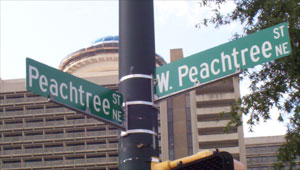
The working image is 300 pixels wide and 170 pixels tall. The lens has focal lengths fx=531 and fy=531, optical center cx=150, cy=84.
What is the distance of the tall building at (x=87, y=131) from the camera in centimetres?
8125

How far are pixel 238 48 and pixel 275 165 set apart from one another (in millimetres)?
8744

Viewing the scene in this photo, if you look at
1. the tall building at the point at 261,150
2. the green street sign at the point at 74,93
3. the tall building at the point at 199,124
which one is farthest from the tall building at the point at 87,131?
the green street sign at the point at 74,93

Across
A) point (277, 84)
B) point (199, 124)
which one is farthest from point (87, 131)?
point (277, 84)

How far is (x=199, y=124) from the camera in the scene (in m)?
80.4

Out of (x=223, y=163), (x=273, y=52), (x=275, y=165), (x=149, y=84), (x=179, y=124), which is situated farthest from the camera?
(x=179, y=124)

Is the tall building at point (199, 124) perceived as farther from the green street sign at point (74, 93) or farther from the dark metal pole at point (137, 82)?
the green street sign at point (74, 93)

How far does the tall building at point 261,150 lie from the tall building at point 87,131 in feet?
69.0

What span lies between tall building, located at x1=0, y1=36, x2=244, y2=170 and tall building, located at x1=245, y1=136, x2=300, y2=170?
2104 cm

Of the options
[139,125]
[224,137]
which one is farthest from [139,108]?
[224,137]

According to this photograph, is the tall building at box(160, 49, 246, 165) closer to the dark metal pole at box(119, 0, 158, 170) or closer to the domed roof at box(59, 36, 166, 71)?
the domed roof at box(59, 36, 166, 71)

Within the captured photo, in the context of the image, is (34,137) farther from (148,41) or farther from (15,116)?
(148,41)

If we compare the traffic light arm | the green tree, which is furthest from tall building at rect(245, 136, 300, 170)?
the traffic light arm

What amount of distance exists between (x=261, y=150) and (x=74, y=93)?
326 ft

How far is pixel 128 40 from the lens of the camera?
516 cm
